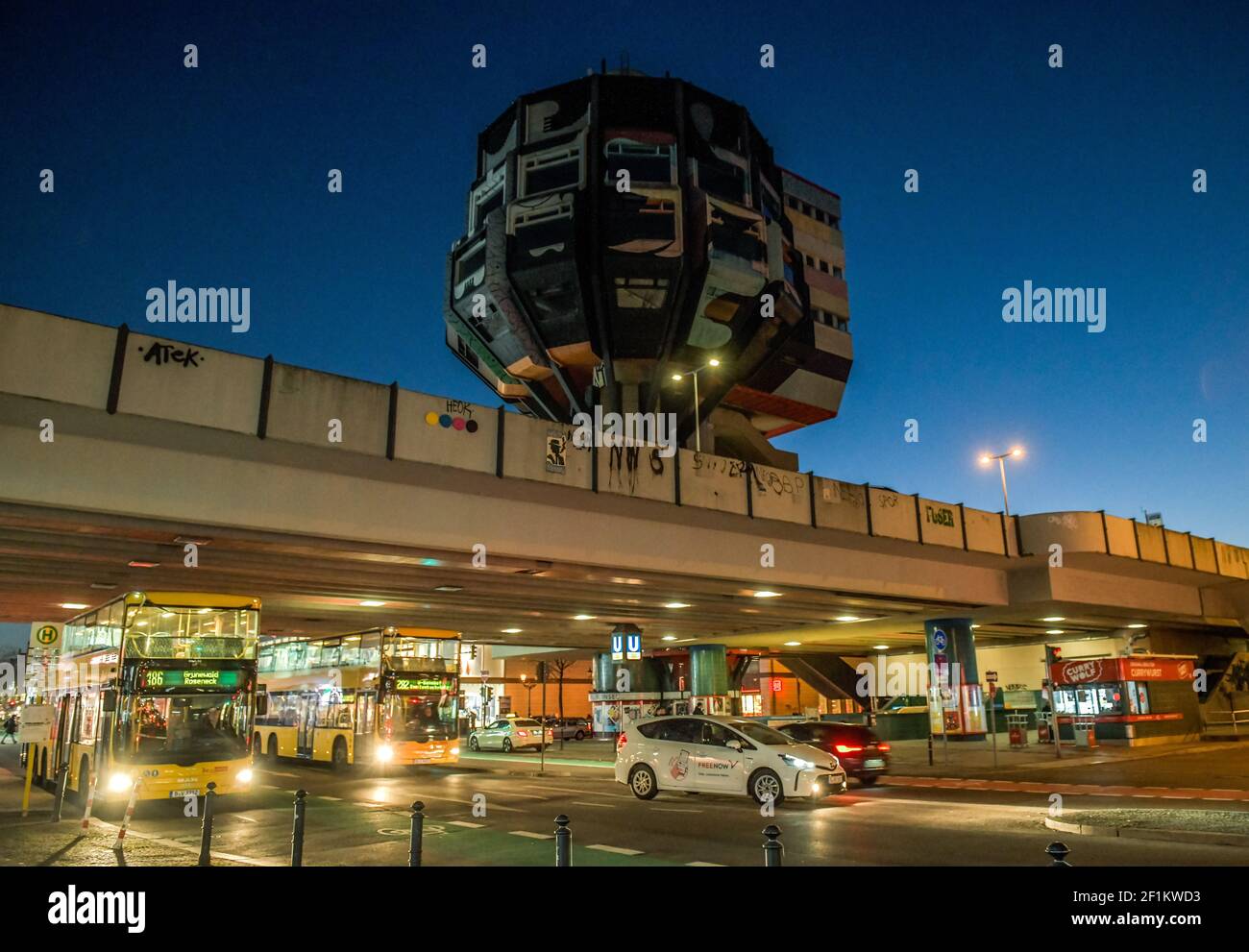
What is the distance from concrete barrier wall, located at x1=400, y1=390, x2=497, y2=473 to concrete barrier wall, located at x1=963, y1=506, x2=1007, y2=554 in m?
17.3

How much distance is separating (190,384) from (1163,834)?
52.9ft

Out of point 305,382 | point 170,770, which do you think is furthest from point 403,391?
point 170,770

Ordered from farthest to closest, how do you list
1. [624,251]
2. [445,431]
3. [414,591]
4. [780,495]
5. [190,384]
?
[624,251] < [414,591] < [780,495] < [445,431] < [190,384]

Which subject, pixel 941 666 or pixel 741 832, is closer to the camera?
pixel 741 832

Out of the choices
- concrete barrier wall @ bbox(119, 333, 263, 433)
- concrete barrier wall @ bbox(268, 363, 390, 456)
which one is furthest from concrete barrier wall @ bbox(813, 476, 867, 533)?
concrete barrier wall @ bbox(119, 333, 263, 433)

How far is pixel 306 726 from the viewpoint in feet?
98.9

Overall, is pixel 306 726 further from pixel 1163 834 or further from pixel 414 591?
pixel 1163 834

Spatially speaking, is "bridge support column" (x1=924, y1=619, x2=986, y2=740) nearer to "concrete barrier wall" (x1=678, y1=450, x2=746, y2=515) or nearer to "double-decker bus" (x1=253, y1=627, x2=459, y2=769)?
"concrete barrier wall" (x1=678, y1=450, x2=746, y2=515)

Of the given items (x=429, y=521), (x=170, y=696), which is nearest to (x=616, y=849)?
(x=429, y=521)

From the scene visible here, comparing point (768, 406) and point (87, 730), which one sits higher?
point (768, 406)
